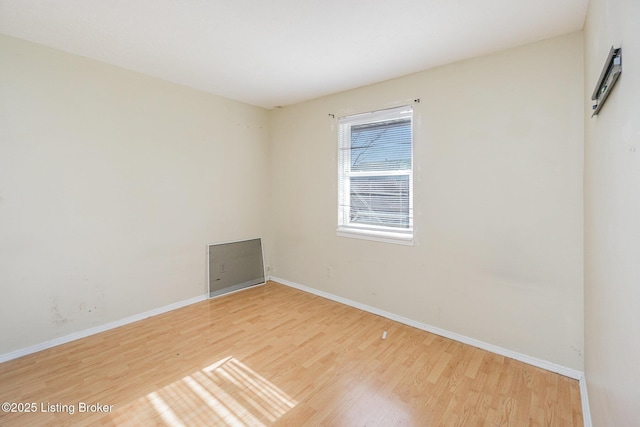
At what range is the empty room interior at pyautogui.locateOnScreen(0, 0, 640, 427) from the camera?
1.74m

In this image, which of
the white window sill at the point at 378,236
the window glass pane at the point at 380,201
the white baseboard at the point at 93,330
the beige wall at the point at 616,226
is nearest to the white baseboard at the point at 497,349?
the beige wall at the point at 616,226

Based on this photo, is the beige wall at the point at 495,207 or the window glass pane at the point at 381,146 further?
the window glass pane at the point at 381,146

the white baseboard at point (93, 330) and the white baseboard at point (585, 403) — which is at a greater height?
the white baseboard at point (93, 330)

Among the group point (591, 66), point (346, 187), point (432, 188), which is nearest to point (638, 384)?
point (591, 66)

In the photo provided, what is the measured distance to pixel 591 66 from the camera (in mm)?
1656

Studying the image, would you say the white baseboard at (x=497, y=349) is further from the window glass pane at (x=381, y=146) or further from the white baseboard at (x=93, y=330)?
the white baseboard at (x=93, y=330)

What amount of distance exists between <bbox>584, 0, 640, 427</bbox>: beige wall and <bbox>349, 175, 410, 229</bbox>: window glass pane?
1520 mm

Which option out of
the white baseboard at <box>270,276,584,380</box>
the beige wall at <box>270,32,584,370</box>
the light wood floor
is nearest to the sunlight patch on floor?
the light wood floor

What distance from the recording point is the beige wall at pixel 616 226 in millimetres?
839

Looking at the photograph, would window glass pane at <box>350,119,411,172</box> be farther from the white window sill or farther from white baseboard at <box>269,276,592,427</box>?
white baseboard at <box>269,276,592,427</box>

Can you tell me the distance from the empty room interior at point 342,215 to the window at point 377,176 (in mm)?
27

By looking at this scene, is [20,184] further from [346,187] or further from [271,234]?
[346,187]

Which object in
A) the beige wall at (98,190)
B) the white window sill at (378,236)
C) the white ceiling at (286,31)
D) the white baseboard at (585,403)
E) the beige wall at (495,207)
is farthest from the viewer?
the white window sill at (378,236)

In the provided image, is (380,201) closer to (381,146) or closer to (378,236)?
(378,236)
